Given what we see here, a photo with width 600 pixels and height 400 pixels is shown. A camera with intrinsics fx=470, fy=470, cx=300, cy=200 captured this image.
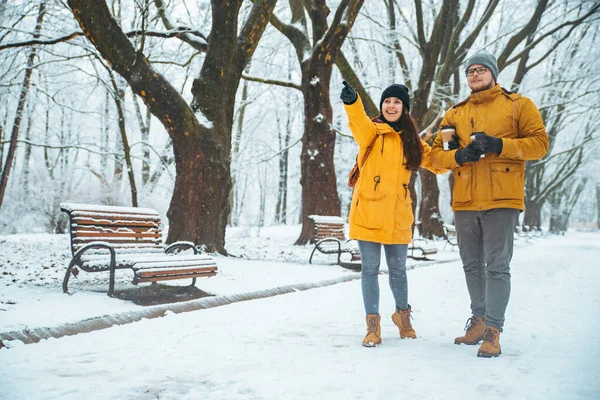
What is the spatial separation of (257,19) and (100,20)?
2.92 meters

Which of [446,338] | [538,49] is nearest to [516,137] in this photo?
[446,338]

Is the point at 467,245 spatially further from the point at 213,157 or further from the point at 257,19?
the point at 257,19

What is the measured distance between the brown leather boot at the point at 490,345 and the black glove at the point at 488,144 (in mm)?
1162

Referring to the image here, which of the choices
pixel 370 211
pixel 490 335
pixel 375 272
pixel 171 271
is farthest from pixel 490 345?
pixel 171 271

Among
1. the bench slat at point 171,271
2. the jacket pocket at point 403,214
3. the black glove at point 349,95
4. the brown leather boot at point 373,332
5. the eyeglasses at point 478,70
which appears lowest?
the brown leather boot at point 373,332

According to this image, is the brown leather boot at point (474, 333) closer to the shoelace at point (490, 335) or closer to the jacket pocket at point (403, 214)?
the shoelace at point (490, 335)

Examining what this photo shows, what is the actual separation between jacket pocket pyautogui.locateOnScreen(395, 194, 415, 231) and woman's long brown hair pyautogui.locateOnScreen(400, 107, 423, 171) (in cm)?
25

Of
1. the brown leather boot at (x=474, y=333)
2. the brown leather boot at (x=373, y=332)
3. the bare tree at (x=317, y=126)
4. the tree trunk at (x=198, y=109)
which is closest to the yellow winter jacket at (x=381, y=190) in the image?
the brown leather boot at (x=373, y=332)

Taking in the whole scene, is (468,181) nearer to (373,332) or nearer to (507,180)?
(507,180)

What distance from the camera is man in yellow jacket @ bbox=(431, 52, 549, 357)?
3.11m

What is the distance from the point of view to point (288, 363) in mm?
2883

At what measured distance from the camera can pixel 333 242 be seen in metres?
9.36

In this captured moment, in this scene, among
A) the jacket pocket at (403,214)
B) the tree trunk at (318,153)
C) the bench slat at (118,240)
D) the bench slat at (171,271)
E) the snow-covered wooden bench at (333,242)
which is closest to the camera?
the jacket pocket at (403,214)

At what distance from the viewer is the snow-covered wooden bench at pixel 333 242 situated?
8297mm
